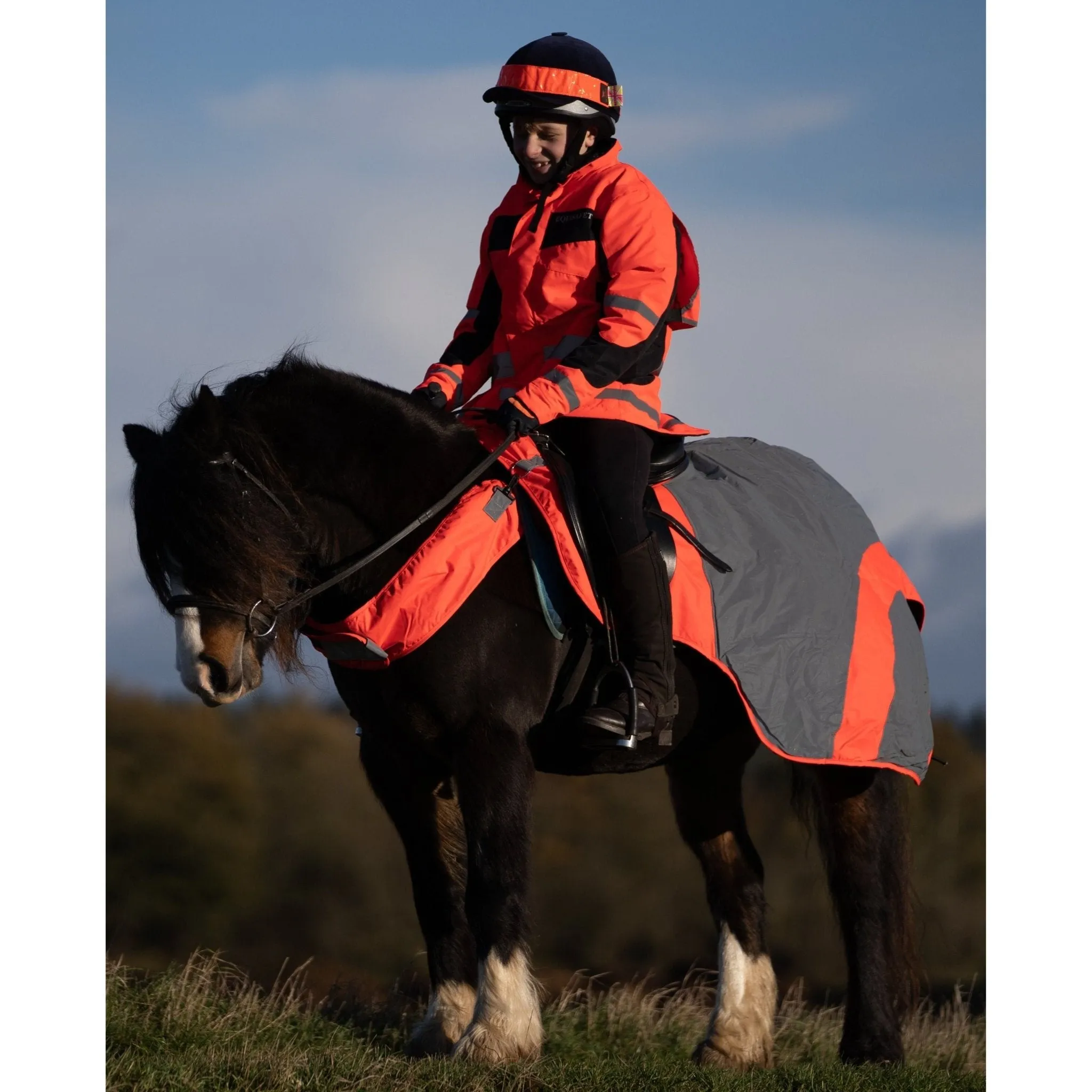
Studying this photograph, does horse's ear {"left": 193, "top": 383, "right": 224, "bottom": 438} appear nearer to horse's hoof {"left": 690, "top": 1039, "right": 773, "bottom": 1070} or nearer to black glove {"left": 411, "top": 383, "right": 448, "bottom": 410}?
black glove {"left": 411, "top": 383, "right": 448, "bottom": 410}

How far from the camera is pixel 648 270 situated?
4.25m

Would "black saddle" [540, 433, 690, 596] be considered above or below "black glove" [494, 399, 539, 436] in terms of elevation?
below

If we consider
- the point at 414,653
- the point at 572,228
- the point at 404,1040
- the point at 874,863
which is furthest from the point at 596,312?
the point at 404,1040

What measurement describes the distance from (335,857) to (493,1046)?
893cm

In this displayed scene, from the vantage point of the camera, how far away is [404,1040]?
484 centimetres

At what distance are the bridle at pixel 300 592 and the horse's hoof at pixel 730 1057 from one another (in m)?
2.06

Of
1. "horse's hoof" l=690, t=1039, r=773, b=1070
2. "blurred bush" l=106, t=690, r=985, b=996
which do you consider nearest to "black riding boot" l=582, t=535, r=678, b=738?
"horse's hoof" l=690, t=1039, r=773, b=1070

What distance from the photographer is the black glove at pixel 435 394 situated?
15.1 ft

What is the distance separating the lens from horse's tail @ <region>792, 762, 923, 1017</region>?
4.79 meters

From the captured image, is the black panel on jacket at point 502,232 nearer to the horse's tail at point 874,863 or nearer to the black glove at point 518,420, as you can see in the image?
the black glove at point 518,420

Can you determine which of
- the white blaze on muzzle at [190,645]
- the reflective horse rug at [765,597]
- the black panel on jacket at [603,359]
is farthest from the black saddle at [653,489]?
the white blaze on muzzle at [190,645]

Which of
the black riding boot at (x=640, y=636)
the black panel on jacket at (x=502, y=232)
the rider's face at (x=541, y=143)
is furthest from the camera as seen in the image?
the black panel on jacket at (x=502, y=232)

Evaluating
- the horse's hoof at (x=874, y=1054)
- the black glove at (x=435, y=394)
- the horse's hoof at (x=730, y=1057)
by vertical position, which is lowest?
the horse's hoof at (x=730, y=1057)
